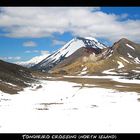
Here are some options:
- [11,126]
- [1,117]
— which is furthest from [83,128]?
[1,117]

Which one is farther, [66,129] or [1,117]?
[1,117]

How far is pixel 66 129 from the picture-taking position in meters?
22.5

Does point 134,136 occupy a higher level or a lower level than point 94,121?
higher
